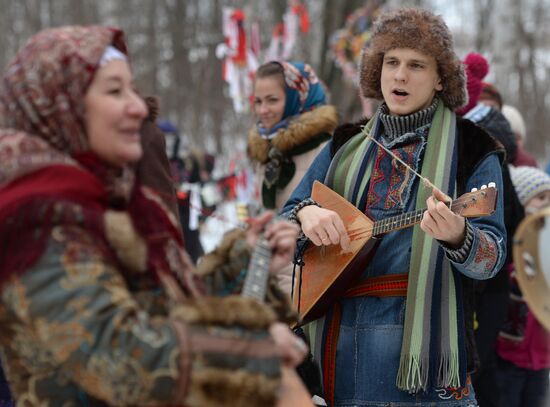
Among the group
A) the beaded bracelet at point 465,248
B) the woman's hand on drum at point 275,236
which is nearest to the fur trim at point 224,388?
the woman's hand on drum at point 275,236

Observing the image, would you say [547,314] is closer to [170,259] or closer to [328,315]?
[328,315]

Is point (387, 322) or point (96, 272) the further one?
point (387, 322)

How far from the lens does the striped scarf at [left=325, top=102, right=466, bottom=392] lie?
259 centimetres

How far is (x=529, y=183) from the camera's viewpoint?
4.20 meters

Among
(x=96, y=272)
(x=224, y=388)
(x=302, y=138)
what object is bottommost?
(x=224, y=388)

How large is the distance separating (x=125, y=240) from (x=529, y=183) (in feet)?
10.1

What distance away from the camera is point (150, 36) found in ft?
67.4

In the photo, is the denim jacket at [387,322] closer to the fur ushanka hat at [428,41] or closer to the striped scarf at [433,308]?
the striped scarf at [433,308]

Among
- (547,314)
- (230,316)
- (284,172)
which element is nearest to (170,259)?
(230,316)

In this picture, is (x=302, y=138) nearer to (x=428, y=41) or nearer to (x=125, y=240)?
(x=428, y=41)

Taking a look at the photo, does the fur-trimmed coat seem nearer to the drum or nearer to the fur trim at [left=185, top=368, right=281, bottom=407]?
the drum

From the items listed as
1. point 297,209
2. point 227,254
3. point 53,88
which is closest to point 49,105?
point 53,88

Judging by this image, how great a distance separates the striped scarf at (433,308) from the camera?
8.50 ft

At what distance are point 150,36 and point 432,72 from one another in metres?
18.5
